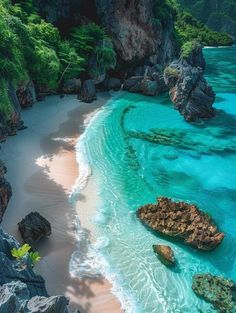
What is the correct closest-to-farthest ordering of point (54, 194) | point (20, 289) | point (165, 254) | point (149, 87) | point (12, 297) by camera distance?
point (12, 297) → point (20, 289) → point (165, 254) → point (54, 194) → point (149, 87)

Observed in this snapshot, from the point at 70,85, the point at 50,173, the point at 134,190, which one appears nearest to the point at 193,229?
the point at 134,190

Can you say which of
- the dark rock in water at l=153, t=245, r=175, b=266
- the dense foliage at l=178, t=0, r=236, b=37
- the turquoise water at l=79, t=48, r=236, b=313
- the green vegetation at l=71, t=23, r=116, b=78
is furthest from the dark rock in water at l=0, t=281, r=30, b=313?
the dense foliage at l=178, t=0, r=236, b=37

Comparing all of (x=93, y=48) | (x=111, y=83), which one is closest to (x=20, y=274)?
(x=93, y=48)

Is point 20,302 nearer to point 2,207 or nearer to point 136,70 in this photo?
point 2,207

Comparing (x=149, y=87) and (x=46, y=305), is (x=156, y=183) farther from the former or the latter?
(x=149, y=87)

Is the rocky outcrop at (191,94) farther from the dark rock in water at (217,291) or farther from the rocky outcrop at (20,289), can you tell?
the rocky outcrop at (20,289)

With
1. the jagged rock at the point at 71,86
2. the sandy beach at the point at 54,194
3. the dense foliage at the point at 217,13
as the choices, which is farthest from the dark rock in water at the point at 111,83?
the dense foliage at the point at 217,13

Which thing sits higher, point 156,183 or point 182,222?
point 182,222
